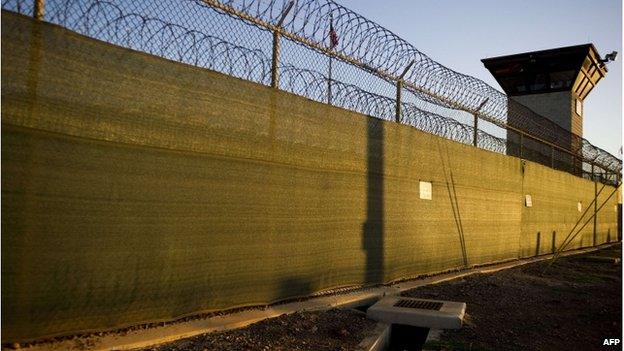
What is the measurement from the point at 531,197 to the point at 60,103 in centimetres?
1124

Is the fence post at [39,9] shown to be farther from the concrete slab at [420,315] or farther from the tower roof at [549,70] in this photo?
the tower roof at [549,70]

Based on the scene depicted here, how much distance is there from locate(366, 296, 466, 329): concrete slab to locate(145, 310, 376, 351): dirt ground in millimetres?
150

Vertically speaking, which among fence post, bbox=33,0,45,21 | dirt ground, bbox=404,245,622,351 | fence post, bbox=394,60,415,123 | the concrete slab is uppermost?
fence post, bbox=394,60,415,123

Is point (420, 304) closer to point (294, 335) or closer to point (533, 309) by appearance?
point (533, 309)

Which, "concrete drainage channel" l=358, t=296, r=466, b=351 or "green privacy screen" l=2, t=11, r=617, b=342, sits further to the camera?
"concrete drainage channel" l=358, t=296, r=466, b=351

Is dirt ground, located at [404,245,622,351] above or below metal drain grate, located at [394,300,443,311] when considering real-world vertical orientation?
below

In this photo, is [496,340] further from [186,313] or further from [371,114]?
[371,114]

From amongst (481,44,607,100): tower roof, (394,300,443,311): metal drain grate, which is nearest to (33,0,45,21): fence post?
(394,300,443,311): metal drain grate

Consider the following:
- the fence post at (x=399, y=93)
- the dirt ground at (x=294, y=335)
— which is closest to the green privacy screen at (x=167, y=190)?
the fence post at (x=399, y=93)

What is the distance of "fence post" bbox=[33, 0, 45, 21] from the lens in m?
3.61

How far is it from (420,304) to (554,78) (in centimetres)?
2013

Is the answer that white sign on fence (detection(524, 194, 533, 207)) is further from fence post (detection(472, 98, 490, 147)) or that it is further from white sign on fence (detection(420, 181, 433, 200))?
white sign on fence (detection(420, 181, 433, 200))

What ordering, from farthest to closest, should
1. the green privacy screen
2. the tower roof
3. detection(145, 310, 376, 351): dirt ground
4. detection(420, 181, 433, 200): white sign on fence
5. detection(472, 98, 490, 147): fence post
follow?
the tower roof → detection(472, 98, 490, 147): fence post → detection(420, 181, 433, 200): white sign on fence → detection(145, 310, 376, 351): dirt ground → the green privacy screen

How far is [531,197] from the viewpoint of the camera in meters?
12.4
